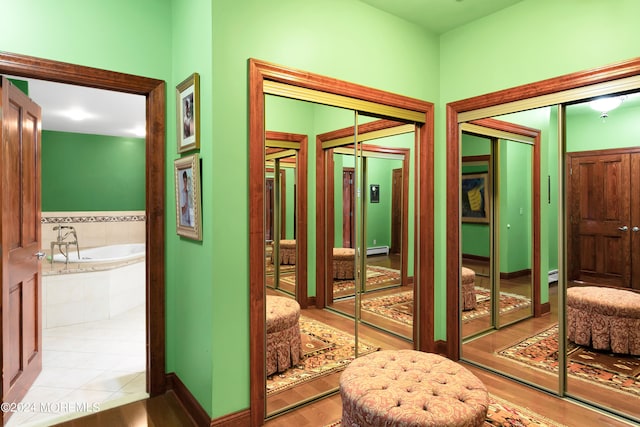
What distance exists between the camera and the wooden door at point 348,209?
325cm

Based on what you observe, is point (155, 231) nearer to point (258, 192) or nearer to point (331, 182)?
point (258, 192)

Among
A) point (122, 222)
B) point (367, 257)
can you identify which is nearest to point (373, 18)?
point (367, 257)

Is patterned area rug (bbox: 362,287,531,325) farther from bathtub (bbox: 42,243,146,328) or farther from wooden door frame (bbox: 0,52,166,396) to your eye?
bathtub (bbox: 42,243,146,328)

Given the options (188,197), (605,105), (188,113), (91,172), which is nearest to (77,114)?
(91,172)

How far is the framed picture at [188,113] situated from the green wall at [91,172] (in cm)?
569

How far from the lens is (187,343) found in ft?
7.77

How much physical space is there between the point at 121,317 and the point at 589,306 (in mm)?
5006

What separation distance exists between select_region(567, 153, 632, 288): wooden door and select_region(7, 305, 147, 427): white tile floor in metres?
3.88

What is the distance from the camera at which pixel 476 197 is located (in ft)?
10.7

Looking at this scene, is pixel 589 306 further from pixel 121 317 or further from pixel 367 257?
pixel 121 317

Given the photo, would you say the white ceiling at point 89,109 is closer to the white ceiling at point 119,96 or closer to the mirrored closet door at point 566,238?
the white ceiling at point 119,96

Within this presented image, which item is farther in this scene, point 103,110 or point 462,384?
point 103,110

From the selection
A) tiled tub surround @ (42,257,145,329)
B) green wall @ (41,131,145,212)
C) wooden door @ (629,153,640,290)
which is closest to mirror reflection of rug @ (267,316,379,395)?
wooden door @ (629,153,640,290)

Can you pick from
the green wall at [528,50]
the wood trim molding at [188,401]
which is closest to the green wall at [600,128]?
the green wall at [528,50]
